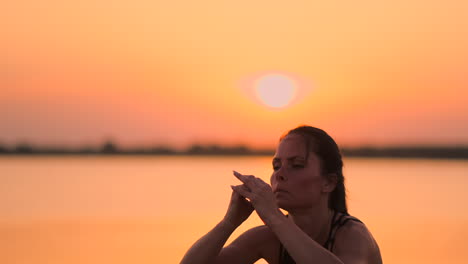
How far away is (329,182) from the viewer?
3707mm

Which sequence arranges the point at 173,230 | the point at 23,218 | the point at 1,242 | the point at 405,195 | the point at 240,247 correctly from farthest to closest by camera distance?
the point at 405,195 < the point at 23,218 < the point at 173,230 < the point at 1,242 < the point at 240,247

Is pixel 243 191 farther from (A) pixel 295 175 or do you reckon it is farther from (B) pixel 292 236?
(B) pixel 292 236

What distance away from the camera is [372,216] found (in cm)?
1723

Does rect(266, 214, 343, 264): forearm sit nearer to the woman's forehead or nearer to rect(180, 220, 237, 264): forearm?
the woman's forehead

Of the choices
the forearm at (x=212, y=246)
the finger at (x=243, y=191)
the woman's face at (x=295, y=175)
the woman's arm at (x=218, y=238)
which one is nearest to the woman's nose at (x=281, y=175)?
the woman's face at (x=295, y=175)

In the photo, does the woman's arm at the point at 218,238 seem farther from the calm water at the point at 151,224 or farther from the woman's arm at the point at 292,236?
the calm water at the point at 151,224

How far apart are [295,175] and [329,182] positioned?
0.24 m

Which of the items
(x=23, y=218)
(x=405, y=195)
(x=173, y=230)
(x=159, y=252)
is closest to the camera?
(x=159, y=252)

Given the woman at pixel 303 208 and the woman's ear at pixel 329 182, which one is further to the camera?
the woman's ear at pixel 329 182

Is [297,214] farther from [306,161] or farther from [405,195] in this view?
[405,195]

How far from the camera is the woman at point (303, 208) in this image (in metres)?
3.41

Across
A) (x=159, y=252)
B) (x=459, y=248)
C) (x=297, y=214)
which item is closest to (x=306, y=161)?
(x=297, y=214)

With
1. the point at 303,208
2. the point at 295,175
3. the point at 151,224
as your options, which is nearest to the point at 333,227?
the point at 303,208

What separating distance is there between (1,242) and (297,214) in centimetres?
959
